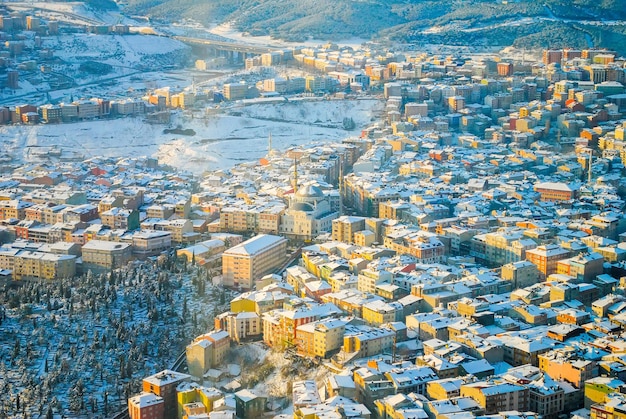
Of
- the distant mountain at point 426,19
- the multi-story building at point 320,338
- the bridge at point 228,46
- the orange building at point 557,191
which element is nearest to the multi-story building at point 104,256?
the multi-story building at point 320,338

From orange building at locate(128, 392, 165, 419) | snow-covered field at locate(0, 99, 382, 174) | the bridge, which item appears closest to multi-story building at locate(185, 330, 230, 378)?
orange building at locate(128, 392, 165, 419)

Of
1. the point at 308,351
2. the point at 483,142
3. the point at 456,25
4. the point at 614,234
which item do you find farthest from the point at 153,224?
the point at 456,25

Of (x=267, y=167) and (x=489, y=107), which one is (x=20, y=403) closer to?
(x=267, y=167)

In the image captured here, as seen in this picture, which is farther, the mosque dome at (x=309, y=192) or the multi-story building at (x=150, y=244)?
the mosque dome at (x=309, y=192)

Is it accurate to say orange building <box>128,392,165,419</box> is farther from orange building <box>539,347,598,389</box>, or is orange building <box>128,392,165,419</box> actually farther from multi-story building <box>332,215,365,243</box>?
multi-story building <box>332,215,365,243</box>

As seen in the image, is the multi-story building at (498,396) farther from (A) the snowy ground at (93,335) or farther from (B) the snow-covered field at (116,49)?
(B) the snow-covered field at (116,49)

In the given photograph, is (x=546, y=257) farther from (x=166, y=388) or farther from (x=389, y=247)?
(x=166, y=388)

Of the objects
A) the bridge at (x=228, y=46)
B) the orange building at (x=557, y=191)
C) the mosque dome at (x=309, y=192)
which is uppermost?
the bridge at (x=228, y=46)
